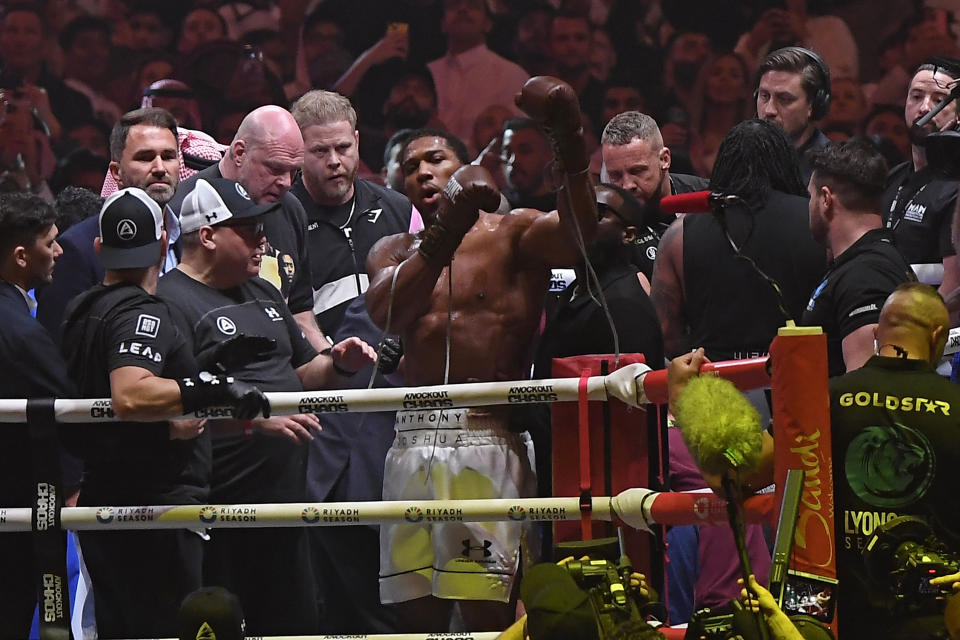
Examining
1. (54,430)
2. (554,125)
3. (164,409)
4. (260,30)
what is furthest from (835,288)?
(260,30)

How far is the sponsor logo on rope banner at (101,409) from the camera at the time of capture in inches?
131

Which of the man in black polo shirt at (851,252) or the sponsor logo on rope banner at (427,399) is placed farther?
the man in black polo shirt at (851,252)

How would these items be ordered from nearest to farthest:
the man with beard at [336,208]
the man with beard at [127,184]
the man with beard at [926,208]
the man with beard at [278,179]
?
1. the man with beard at [127,184]
2. the man with beard at [926,208]
3. the man with beard at [278,179]
4. the man with beard at [336,208]

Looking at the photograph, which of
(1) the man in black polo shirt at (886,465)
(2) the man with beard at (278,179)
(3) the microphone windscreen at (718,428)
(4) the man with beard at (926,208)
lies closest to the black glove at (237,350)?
(2) the man with beard at (278,179)

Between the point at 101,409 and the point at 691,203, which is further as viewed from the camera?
the point at 101,409

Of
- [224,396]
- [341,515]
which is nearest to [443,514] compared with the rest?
[341,515]

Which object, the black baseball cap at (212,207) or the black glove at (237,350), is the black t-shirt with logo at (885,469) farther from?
the black baseball cap at (212,207)

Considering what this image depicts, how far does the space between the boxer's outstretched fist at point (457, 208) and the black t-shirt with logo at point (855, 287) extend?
0.92 meters

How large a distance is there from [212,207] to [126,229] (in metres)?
0.43

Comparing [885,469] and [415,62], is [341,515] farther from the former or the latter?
[415,62]

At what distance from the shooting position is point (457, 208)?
11.4 feet

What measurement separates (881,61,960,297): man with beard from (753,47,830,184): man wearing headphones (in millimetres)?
319

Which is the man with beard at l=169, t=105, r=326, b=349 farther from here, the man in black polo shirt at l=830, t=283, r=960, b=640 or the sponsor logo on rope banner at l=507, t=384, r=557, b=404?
the man in black polo shirt at l=830, t=283, r=960, b=640

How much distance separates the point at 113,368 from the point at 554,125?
1215 mm
